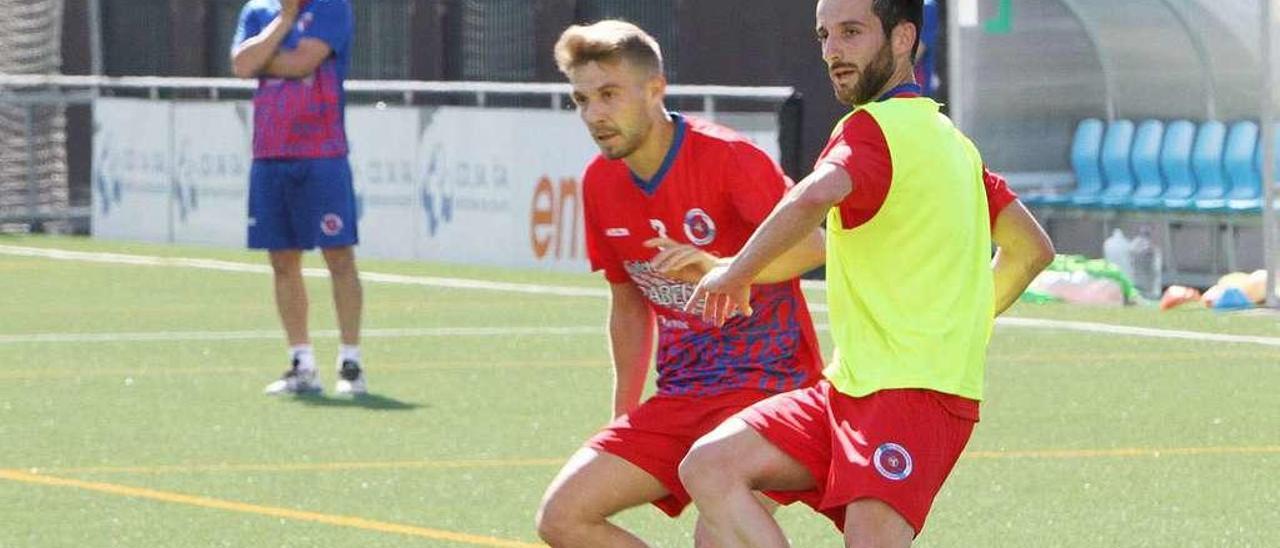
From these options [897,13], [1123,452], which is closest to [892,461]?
[897,13]

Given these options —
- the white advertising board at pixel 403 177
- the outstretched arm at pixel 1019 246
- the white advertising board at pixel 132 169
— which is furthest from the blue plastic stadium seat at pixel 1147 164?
the outstretched arm at pixel 1019 246

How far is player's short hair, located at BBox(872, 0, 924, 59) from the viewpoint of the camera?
231 inches

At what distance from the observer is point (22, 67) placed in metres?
31.0

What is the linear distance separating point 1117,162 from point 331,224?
39.8ft

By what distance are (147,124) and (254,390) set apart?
12.9 m

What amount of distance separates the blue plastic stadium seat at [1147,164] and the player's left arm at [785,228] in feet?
58.8

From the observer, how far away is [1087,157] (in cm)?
2420

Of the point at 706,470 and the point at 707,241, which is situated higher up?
the point at 707,241

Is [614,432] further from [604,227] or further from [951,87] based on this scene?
[951,87]

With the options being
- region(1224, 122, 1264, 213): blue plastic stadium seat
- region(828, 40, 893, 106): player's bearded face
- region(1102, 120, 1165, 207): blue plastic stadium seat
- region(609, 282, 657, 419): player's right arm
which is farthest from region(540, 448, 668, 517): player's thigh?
region(1102, 120, 1165, 207): blue plastic stadium seat

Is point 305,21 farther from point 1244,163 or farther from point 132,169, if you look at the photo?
point 132,169

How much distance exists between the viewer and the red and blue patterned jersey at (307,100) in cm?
1309

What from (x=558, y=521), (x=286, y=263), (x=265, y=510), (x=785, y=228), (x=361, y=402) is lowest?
(x=361, y=402)

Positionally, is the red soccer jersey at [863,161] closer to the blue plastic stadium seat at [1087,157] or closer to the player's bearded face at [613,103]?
the player's bearded face at [613,103]
